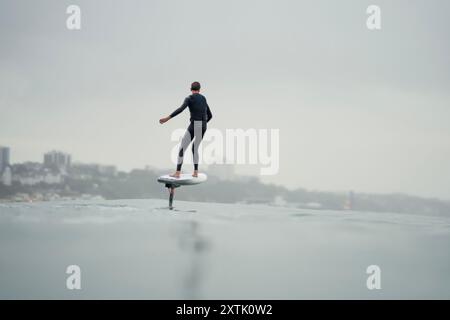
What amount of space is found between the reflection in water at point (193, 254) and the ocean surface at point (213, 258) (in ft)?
0.03

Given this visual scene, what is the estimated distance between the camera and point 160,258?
468 cm

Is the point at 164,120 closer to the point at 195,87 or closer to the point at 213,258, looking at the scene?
the point at 195,87

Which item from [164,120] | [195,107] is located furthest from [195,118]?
[164,120]

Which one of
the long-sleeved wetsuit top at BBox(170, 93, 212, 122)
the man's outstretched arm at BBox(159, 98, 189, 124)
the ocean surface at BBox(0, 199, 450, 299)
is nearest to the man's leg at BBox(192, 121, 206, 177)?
the long-sleeved wetsuit top at BBox(170, 93, 212, 122)

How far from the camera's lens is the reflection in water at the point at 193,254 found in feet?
12.2

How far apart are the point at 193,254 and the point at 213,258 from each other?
271mm

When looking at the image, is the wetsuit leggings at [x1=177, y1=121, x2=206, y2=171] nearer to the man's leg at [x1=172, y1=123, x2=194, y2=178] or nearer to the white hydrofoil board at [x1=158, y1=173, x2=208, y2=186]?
the man's leg at [x1=172, y1=123, x2=194, y2=178]

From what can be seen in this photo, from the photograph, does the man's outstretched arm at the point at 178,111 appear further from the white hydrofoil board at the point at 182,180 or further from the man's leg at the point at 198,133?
the white hydrofoil board at the point at 182,180

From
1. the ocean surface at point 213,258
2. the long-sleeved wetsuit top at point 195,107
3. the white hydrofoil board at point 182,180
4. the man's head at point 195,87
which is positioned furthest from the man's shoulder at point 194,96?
the ocean surface at point 213,258

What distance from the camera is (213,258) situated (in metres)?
4.71

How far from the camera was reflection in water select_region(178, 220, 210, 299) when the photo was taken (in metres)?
3.73

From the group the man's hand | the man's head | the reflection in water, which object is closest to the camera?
the reflection in water

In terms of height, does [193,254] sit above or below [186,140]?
below

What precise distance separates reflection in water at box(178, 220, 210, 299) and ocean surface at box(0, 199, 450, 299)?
0.03 ft
